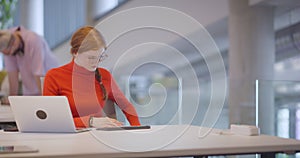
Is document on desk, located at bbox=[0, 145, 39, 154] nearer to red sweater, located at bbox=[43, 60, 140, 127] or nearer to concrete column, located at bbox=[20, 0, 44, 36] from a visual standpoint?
red sweater, located at bbox=[43, 60, 140, 127]

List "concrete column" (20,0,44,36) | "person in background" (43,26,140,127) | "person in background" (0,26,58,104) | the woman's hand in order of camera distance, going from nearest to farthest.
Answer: the woman's hand < "person in background" (43,26,140,127) < "person in background" (0,26,58,104) < "concrete column" (20,0,44,36)

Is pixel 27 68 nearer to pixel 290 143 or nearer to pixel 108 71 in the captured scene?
pixel 108 71

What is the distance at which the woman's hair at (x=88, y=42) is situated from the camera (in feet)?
8.84

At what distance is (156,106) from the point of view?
3.46 meters

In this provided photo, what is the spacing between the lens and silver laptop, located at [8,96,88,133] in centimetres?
213

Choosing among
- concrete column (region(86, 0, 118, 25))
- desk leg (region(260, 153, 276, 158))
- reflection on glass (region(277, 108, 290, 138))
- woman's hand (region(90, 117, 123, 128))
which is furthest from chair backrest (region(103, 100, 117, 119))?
concrete column (region(86, 0, 118, 25))

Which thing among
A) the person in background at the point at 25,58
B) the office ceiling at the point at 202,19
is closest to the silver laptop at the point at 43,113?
the office ceiling at the point at 202,19

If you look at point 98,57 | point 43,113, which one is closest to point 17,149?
point 43,113

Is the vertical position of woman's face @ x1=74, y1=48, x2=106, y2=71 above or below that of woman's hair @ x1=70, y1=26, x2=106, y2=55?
below

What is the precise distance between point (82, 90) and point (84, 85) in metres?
0.03

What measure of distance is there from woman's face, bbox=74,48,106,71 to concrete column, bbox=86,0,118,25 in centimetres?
414

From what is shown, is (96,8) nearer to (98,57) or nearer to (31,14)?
(31,14)

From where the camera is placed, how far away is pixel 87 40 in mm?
2730

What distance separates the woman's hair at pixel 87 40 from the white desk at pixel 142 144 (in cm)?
60
